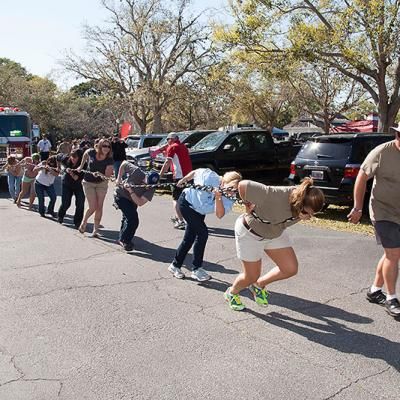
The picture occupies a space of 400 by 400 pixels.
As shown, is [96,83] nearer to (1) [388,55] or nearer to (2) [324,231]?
(1) [388,55]

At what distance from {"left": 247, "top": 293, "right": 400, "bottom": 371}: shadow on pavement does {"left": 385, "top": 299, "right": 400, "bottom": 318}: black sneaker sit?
0.23m

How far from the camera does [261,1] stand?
1517cm

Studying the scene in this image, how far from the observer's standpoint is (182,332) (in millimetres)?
4383

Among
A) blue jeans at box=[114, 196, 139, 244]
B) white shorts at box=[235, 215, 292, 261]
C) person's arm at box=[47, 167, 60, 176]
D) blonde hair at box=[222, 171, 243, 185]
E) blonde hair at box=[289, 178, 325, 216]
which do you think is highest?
blonde hair at box=[222, 171, 243, 185]

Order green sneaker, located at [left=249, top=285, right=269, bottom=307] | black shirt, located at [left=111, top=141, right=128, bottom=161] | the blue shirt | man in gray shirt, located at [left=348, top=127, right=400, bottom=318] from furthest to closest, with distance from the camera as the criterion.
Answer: black shirt, located at [left=111, top=141, right=128, bottom=161]
the blue shirt
green sneaker, located at [left=249, top=285, right=269, bottom=307]
man in gray shirt, located at [left=348, top=127, right=400, bottom=318]

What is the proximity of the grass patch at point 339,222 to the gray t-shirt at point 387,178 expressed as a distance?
4.20 metres

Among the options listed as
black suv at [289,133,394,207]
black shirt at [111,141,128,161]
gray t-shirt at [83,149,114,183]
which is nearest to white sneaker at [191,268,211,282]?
gray t-shirt at [83,149,114,183]

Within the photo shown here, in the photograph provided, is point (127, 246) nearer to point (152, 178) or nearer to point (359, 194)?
point (152, 178)

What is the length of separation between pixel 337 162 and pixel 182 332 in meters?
6.29

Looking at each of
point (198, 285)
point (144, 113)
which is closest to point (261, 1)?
point (198, 285)

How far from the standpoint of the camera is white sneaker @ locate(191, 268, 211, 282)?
5.87 m

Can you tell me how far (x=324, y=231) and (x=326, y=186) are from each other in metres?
1.22

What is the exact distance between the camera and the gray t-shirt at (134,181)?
7.20 meters

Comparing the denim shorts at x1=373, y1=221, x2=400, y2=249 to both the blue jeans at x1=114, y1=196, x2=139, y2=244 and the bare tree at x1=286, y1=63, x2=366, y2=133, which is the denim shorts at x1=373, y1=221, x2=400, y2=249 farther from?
the bare tree at x1=286, y1=63, x2=366, y2=133
